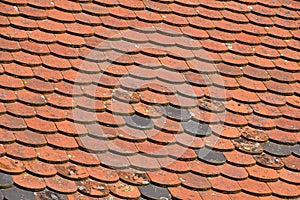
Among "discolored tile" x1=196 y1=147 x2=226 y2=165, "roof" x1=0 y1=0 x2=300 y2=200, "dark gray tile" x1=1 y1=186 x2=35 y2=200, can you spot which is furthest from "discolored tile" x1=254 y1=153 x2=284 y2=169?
"dark gray tile" x1=1 y1=186 x2=35 y2=200

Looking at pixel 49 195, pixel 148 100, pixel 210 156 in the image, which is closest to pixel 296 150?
pixel 210 156

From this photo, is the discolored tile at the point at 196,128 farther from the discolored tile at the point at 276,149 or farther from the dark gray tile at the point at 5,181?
the dark gray tile at the point at 5,181

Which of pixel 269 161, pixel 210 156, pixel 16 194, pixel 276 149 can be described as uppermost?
pixel 276 149

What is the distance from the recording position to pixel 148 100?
767 centimetres

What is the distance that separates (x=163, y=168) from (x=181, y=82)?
0.87 meters

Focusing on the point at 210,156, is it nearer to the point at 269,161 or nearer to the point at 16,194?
the point at 269,161

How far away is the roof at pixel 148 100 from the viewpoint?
718 cm

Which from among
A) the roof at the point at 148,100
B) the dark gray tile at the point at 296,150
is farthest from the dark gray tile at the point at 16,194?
the dark gray tile at the point at 296,150

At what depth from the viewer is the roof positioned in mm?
7180

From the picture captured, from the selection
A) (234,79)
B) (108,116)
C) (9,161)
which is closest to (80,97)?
(108,116)

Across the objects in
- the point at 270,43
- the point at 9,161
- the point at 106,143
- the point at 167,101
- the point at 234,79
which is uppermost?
the point at 270,43

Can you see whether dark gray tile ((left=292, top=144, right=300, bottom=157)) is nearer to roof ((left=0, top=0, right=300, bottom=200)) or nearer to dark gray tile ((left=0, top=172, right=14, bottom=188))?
roof ((left=0, top=0, right=300, bottom=200))

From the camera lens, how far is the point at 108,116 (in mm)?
7500

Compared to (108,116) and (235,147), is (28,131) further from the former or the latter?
(235,147)
